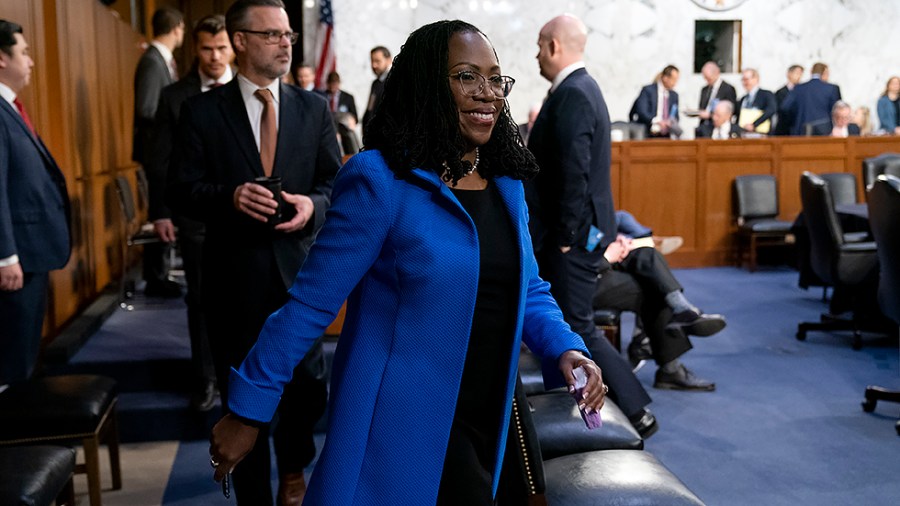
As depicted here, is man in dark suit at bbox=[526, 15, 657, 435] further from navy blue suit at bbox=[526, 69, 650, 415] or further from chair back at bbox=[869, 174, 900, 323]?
chair back at bbox=[869, 174, 900, 323]

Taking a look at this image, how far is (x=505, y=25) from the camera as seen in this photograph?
13.6m

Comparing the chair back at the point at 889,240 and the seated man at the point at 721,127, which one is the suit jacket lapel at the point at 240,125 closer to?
the chair back at the point at 889,240

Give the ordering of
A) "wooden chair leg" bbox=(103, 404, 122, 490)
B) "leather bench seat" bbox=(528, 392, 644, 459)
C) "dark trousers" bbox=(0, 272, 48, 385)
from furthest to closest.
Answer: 1. "wooden chair leg" bbox=(103, 404, 122, 490)
2. "dark trousers" bbox=(0, 272, 48, 385)
3. "leather bench seat" bbox=(528, 392, 644, 459)

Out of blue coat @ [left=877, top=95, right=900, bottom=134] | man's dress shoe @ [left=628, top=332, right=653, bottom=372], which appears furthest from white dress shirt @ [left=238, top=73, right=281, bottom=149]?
blue coat @ [left=877, top=95, right=900, bottom=134]

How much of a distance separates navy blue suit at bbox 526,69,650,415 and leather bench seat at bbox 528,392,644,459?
1069 millimetres

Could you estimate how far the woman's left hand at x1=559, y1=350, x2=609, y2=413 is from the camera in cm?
184

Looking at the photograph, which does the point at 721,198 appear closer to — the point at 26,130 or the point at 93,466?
the point at 26,130

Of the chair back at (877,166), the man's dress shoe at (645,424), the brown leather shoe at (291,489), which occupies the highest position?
the chair back at (877,166)

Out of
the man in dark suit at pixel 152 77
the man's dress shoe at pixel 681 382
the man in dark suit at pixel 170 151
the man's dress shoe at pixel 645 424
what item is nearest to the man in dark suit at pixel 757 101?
the man's dress shoe at pixel 681 382

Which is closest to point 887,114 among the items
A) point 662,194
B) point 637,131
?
point 637,131

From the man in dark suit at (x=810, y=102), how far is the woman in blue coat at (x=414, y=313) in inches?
436

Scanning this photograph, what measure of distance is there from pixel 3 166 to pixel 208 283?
93 centimetres

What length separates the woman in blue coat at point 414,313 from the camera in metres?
1.79

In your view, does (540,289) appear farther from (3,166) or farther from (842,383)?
(842,383)
